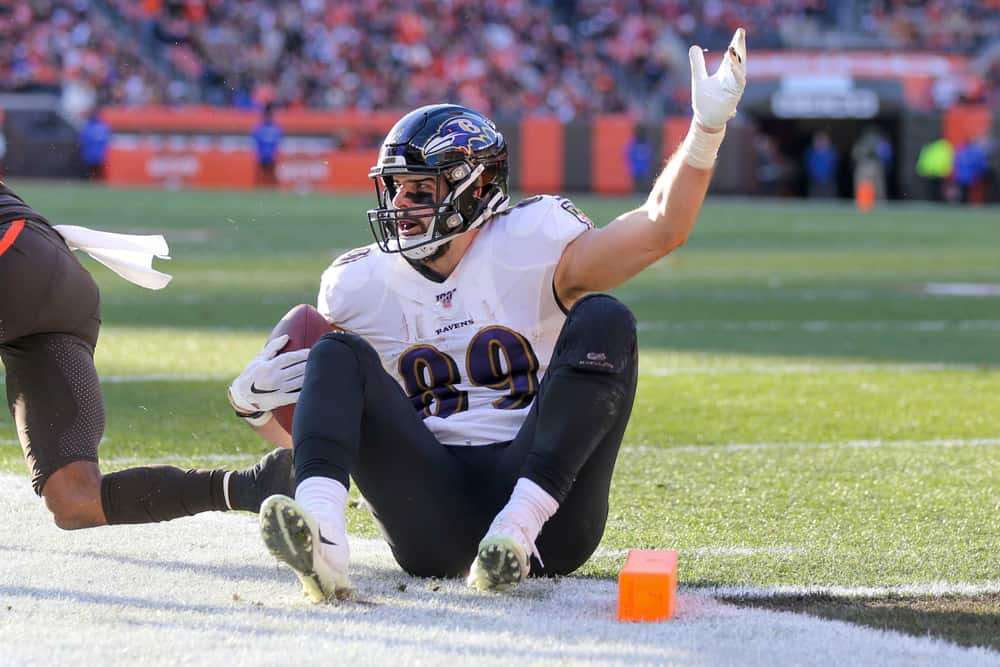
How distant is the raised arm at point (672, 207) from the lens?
3.22 meters

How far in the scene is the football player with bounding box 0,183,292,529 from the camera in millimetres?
3732

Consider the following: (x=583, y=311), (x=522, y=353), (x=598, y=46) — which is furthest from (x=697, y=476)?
(x=598, y=46)

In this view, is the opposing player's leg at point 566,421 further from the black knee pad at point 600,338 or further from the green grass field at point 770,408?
the green grass field at point 770,408

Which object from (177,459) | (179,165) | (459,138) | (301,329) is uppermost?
(459,138)

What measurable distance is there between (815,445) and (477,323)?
7.59 feet

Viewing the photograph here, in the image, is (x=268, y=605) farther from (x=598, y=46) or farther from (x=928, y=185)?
(x=598, y=46)

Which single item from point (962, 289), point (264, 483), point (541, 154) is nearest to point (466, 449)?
point (264, 483)

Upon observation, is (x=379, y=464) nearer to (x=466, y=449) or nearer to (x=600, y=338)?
(x=466, y=449)

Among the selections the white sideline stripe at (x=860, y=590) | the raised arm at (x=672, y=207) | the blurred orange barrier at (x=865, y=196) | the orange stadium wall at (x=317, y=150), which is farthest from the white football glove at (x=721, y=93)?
the orange stadium wall at (x=317, y=150)

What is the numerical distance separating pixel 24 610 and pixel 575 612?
44.5 inches

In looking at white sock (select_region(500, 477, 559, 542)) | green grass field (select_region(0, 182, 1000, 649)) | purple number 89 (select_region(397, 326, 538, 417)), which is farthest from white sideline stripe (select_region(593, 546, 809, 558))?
white sock (select_region(500, 477, 559, 542))

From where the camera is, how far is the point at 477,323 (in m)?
3.62

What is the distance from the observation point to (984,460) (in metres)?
5.24

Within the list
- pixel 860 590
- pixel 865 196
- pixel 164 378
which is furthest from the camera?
pixel 865 196
